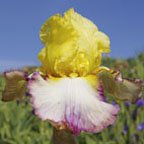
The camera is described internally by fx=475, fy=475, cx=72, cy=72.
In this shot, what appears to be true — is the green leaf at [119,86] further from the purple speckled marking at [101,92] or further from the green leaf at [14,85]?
the green leaf at [14,85]

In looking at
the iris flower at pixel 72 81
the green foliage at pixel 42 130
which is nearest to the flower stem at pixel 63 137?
the iris flower at pixel 72 81

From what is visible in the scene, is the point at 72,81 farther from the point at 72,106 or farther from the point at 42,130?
the point at 42,130

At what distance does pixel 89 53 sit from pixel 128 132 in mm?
2668

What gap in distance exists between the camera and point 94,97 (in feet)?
3.87

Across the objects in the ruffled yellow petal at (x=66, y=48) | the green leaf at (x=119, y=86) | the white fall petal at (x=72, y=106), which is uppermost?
the ruffled yellow petal at (x=66, y=48)

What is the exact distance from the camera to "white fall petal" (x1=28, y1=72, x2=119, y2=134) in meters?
1.12

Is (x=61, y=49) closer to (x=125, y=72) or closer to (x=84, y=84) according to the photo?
(x=84, y=84)

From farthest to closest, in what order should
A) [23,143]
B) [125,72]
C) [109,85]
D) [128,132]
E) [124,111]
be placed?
1. [125,72]
2. [124,111]
3. [128,132]
4. [23,143]
5. [109,85]

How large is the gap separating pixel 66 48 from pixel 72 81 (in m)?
0.12

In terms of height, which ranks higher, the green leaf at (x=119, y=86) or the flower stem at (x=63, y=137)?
the green leaf at (x=119, y=86)

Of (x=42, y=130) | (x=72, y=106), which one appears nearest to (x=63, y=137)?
(x=72, y=106)

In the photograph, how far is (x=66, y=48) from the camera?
50.4 inches

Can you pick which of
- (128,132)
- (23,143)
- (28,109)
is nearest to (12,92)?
(23,143)

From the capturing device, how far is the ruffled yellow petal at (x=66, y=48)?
1.27 m
